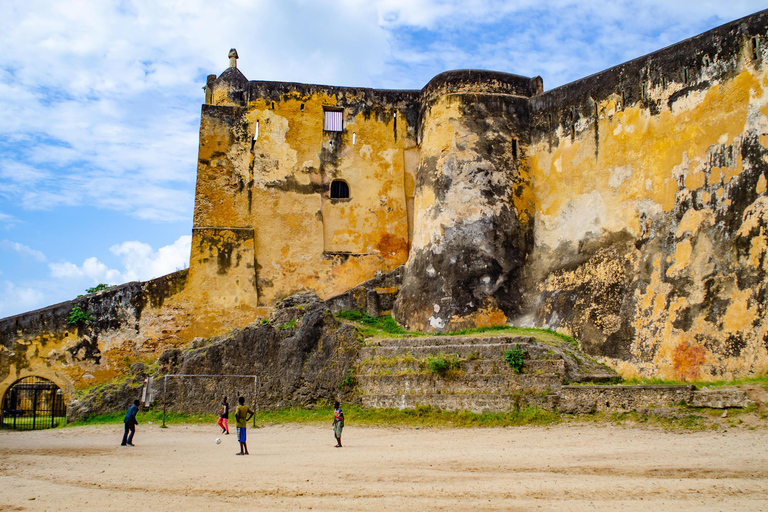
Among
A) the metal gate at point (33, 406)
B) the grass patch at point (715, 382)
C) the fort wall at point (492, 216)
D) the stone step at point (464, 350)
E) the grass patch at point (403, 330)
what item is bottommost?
the metal gate at point (33, 406)

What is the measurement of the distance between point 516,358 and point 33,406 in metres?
12.5

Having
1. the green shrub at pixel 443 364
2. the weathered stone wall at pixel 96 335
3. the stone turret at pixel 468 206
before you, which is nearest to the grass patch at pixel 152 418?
the weathered stone wall at pixel 96 335

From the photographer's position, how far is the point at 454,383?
13422 millimetres

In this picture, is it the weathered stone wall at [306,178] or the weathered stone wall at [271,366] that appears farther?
the weathered stone wall at [306,178]

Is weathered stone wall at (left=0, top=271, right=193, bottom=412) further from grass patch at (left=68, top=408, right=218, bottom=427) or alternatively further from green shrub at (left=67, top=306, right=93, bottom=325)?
grass patch at (left=68, top=408, right=218, bottom=427)

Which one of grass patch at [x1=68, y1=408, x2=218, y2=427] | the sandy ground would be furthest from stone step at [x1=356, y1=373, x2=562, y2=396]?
grass patch at [x1=68, y1=408, x2=218, y2=427]

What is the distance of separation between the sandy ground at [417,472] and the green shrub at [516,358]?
4.62 feet

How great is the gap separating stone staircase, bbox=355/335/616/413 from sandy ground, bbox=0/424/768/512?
37.1 inches

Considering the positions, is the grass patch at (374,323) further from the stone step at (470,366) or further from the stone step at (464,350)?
the stone step at (470,366)

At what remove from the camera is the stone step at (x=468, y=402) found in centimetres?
1248

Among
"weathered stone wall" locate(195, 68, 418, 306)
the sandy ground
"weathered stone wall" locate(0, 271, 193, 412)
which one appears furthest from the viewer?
"weathered stone wall" locate(195, 68, 418, 306)

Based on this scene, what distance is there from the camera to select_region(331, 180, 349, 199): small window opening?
20766mm

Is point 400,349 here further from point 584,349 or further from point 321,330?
point 584,349

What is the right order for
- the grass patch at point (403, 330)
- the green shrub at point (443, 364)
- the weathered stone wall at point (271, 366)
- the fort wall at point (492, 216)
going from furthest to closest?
the weathered stone wall at point (271, 366), the grass patch at point (403, 330), the green shrub at point (443, 364), the fort wall at point (492, 216)
